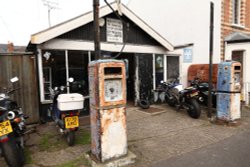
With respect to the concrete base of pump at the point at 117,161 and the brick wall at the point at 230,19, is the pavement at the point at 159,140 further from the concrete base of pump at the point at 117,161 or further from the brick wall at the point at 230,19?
the brick wall at the point at 230,19

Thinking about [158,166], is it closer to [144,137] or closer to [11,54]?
[144,137]

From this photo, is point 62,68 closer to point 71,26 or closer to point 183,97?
point 71,26

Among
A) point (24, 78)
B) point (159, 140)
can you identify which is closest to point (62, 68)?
point (24, 78)

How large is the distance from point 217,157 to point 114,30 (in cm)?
506

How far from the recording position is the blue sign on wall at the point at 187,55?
30.8 ft

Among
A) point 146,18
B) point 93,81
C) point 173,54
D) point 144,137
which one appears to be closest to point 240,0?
point 146,18

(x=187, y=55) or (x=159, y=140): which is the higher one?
(x=187, y=55)

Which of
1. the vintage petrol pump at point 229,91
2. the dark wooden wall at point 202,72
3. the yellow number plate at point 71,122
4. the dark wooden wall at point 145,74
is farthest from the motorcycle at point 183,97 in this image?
the yellow number plate at point 71,122

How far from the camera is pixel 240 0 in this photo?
11.3 metres

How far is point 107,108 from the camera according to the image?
3225mm

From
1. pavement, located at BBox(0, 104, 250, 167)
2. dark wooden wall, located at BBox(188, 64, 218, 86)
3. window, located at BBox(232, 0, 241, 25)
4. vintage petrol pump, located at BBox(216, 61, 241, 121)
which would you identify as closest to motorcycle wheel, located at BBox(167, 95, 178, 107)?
pavement, located at BBox(0, 104, 250, 167)

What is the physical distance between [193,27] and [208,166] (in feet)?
26.4

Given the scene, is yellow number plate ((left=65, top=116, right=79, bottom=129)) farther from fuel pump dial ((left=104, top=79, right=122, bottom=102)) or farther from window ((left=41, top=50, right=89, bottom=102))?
window ((left=41, top=50, right=89, bottom=102))

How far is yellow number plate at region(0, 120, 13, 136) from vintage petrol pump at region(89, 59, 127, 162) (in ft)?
4.30
